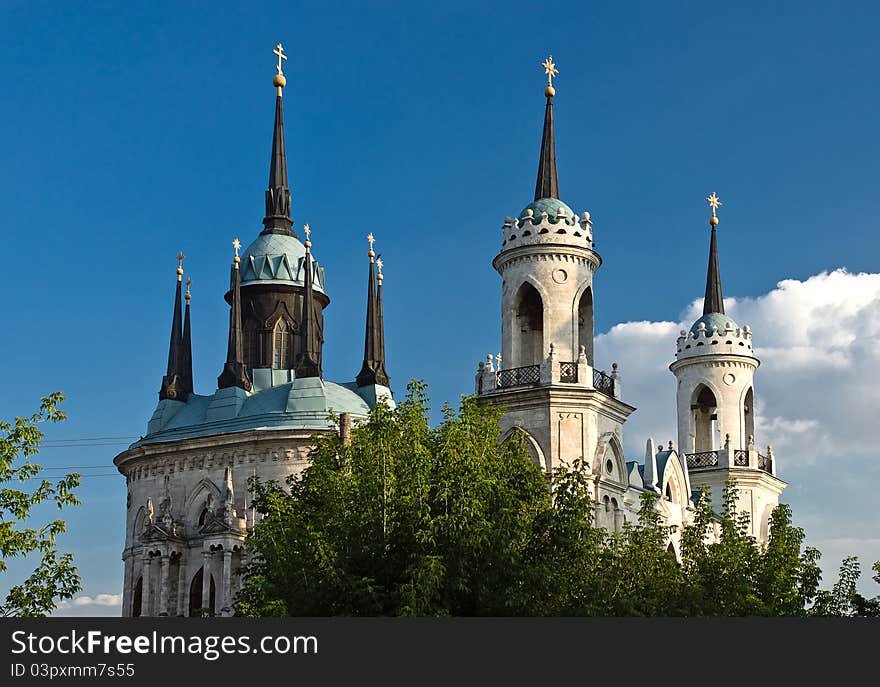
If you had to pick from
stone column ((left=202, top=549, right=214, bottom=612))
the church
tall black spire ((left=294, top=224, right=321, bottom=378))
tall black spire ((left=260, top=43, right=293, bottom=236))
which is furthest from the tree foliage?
tall black spire ((left=260, top=43, right=293, bottom=236))

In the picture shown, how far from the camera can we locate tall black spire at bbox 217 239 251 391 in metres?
67.0

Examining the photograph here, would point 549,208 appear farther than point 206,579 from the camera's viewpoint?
No

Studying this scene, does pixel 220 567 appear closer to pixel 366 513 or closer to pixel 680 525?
pixel 680 525

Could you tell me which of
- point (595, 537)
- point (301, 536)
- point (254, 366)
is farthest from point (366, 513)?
point (254, 366)

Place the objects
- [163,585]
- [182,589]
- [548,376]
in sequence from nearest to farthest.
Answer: [548,376] → [163,585] → [182,589]

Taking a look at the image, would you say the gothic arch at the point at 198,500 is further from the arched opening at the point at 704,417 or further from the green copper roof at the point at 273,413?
the arched opening at the point at 704,417

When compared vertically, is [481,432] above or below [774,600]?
above

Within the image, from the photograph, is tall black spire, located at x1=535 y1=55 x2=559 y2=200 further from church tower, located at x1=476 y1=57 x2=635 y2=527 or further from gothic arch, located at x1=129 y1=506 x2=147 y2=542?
gothic arch, located at x1=129 y1=506 x2=147 y2=542

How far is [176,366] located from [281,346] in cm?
499

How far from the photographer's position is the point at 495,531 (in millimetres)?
33219

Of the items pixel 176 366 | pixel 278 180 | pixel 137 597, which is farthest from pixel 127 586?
pixel 278 180

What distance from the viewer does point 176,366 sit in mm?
70250

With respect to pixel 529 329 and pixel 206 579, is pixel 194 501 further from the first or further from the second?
pixel 529 329

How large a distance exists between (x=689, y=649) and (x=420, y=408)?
14.9 metres
